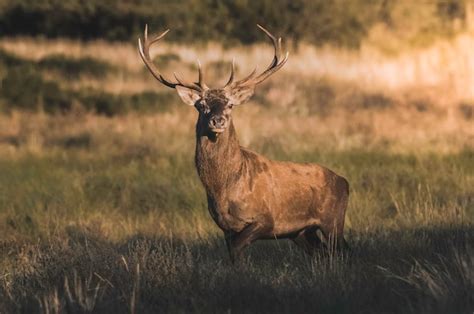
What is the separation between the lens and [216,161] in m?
8.69

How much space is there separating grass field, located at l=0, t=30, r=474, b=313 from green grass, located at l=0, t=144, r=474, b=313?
Answer: 2cm

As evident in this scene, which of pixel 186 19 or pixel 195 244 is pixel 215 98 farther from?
pixel 186 19

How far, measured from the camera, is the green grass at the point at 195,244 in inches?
287

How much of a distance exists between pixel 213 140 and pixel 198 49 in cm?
2144

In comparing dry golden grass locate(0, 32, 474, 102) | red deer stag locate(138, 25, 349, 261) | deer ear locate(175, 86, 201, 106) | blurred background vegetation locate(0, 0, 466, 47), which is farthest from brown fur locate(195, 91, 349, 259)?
blurred background vegetation locate(0, 0, 466, 47)

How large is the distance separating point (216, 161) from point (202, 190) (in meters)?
4.57

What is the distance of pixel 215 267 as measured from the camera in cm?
808

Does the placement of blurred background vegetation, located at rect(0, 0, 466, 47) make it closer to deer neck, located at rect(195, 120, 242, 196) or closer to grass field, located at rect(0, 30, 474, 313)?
grass field, located at rect(0, 30, 474, 313)

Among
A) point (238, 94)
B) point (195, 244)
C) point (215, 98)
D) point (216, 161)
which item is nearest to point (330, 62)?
point (195, 244)

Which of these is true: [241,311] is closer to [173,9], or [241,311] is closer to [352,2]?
[173,9]

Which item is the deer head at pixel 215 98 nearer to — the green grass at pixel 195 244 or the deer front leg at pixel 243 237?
the deer front leg at pixel 243 237

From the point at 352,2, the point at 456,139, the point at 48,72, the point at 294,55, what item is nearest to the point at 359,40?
the point at 352,2

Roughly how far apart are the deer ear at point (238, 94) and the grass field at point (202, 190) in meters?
1.19

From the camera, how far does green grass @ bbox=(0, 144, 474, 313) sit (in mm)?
7297
